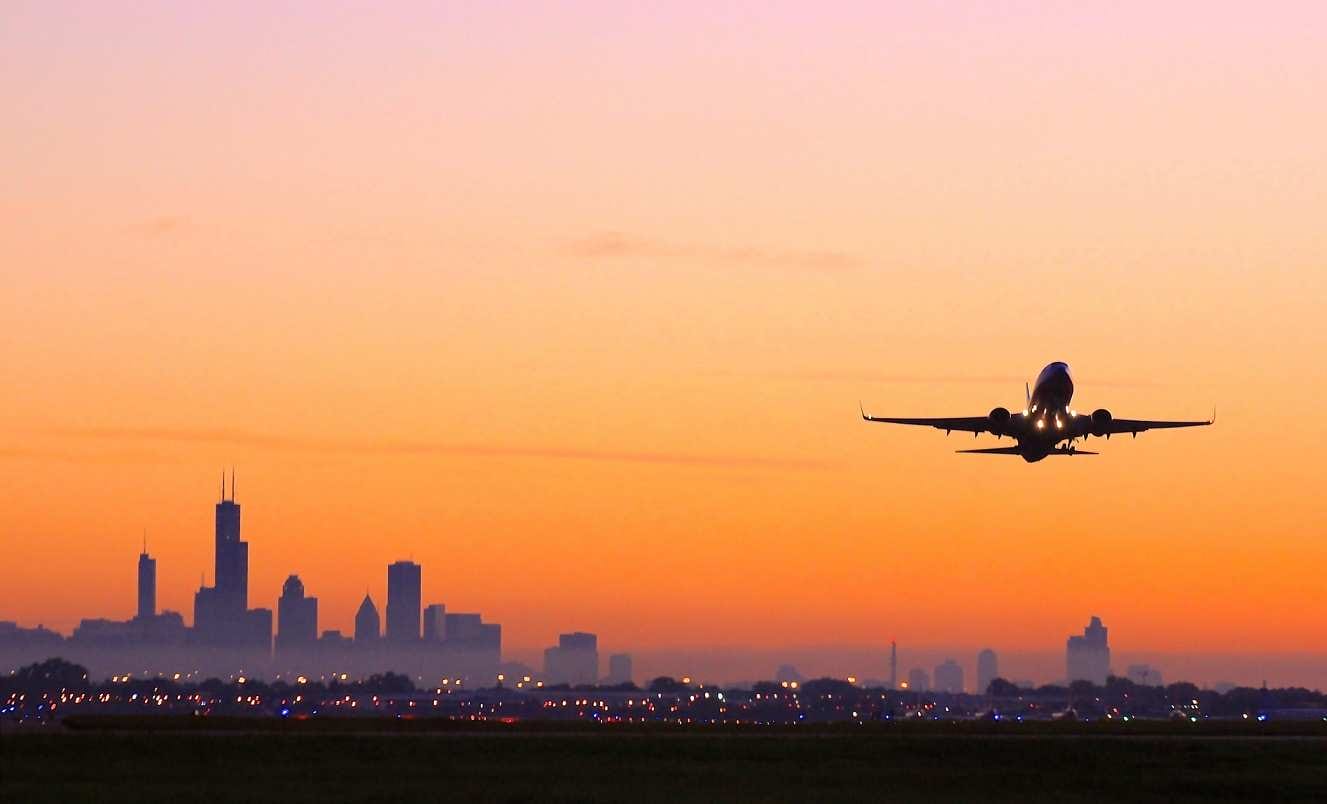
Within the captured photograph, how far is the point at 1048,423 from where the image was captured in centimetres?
9606

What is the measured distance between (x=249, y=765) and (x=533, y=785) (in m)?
10.7

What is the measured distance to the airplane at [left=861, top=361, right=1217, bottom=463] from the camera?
95.1 m

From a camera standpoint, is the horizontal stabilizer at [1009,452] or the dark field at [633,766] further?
the horizontal stabilizer at [1009,452]

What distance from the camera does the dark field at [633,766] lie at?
64.0 meters

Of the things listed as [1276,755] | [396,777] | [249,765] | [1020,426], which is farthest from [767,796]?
[1020,426]

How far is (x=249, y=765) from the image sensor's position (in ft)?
228

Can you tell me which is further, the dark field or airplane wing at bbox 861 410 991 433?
airplane wing at bbox 861 410 991 433

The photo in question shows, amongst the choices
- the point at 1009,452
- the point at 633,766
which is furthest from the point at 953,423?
the point at 633,766

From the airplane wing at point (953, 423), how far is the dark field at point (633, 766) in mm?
17497

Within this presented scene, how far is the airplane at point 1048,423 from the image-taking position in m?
95.1

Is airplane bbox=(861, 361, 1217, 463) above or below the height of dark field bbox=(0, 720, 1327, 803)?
above

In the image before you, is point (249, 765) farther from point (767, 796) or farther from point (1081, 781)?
point (1081, 781)

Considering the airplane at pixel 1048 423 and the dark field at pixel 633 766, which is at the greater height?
the airplane at pixel 1048 423

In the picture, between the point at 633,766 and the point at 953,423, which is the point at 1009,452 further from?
the point at 633,766
